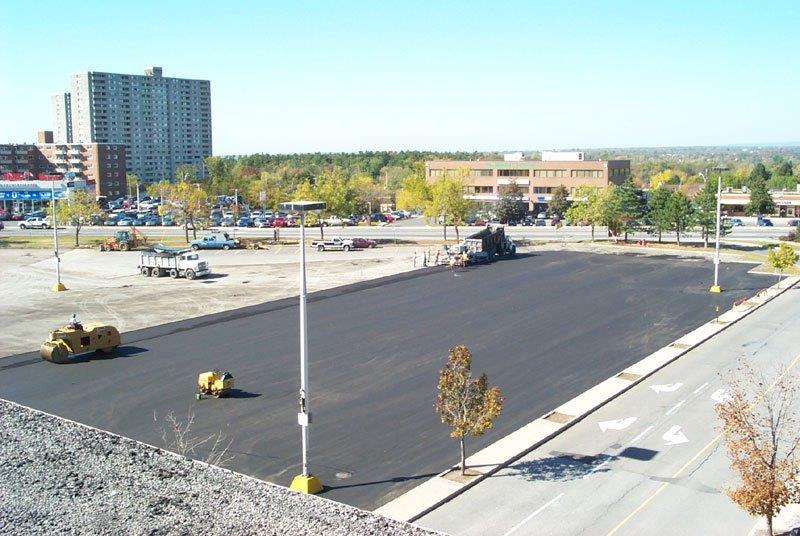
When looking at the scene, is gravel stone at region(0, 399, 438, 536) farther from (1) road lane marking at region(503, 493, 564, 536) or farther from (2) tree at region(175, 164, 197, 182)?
(2) tree at region(175, 164, 197, 182)

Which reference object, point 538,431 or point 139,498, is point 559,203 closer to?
point 538,431

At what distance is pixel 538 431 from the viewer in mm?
24484

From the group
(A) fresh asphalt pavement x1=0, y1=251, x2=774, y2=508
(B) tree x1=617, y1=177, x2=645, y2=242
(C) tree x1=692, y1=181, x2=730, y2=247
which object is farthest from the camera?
(B) tree x1=617, y1=177, x2=645, y2=242

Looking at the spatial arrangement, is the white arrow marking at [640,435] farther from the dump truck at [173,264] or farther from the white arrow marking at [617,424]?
the dump truck at [173,264]

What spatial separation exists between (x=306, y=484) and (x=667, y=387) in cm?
1541

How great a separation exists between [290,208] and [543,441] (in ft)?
35.0

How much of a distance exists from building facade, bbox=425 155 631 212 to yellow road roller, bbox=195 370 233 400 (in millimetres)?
86722

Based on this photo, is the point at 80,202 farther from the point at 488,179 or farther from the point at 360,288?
the point at 488,179

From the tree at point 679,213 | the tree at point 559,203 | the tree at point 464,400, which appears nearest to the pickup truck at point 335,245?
the tree at point 679,213

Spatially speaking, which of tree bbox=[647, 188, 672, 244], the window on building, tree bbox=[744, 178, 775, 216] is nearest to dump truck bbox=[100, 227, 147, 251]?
tree bbox=[647, 188, 672, 244]

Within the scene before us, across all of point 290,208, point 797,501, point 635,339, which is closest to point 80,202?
point 635,339

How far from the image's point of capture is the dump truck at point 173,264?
183ft

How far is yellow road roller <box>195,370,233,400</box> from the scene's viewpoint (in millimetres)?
27938

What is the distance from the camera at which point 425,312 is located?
1686 inches
